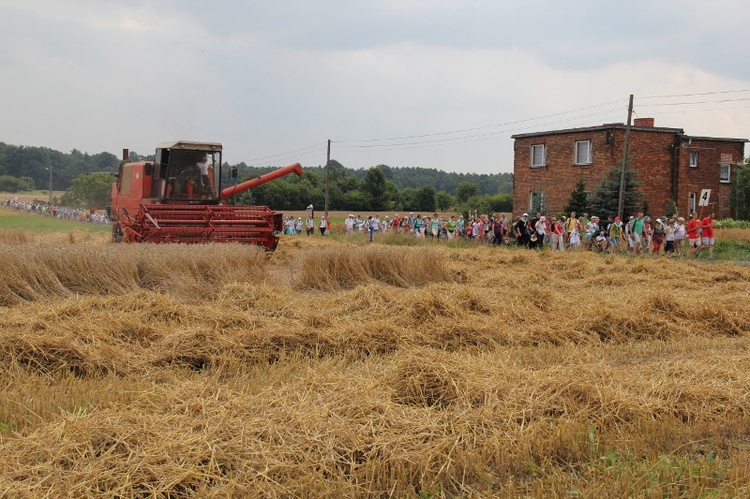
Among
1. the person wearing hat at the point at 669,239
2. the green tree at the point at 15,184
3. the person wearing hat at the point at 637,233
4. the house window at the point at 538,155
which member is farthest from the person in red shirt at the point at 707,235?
the green tree at the point at 15,184

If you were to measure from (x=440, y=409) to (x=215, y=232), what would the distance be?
42.8 feet

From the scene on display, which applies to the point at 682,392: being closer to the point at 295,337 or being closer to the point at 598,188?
the point at 295,337

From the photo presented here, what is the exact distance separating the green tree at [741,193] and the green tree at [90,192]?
37.2m

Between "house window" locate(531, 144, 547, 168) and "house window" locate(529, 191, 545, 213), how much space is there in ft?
5.25

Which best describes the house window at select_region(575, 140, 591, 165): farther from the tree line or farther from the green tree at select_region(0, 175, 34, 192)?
the green tree at select_region(0, 175, 34, 192)

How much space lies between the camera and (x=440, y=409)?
17.8ft

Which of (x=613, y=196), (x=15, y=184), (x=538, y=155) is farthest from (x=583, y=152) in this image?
(x=15, y=184)

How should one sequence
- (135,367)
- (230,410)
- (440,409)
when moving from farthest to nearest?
1. (135,367)
2. (440,409)
3. (230,410)

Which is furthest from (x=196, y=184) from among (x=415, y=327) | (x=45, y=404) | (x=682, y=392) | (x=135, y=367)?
(x=682, y=392)

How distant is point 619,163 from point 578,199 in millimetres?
3211

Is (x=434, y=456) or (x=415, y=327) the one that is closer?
(x=434, y=456)

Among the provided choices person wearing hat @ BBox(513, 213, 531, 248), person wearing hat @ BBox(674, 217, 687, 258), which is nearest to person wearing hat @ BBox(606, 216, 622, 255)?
person wearing hat @ BBox(674, 217, 687, 258)

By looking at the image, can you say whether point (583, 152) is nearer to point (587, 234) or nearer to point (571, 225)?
point (587, 234)

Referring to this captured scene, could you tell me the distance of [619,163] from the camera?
36531 mm
